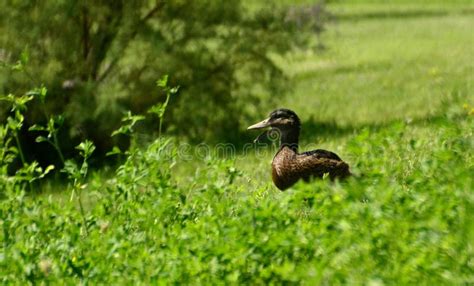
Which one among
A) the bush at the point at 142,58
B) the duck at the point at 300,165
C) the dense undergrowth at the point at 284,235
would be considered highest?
the dense undergrowth at the point at 284,235

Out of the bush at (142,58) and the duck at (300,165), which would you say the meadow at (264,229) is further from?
the bush at (142,58)

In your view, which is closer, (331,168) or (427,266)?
(427,266)

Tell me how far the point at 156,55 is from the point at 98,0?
1.15m

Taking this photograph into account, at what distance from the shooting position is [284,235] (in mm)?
5387

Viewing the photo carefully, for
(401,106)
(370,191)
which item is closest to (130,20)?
(401,106)

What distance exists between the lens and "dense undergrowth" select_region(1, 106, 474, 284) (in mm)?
5141

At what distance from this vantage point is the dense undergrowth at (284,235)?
202 inches

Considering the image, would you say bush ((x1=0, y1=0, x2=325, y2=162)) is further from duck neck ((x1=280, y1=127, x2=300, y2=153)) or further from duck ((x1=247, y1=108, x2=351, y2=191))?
duck ((x1=247, y1=108, x2=351, y2=191))

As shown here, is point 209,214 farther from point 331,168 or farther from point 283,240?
point 331,168

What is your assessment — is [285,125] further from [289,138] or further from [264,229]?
[264,229]

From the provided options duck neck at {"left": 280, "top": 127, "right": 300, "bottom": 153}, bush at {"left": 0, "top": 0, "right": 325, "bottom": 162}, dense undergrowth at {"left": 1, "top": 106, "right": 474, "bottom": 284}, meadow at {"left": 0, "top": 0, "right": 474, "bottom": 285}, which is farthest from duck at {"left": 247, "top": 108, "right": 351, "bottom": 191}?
bush at {"left": 0, "top": 0, "right": 325, "bottom": 162}

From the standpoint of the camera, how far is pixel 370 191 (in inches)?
217

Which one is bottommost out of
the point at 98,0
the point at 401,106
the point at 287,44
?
the point at 401,106

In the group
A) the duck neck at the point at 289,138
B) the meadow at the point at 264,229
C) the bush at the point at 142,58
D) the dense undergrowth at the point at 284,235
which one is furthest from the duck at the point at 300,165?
the bush at the point at 142,58
